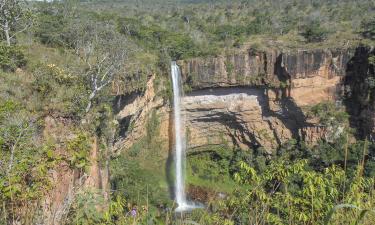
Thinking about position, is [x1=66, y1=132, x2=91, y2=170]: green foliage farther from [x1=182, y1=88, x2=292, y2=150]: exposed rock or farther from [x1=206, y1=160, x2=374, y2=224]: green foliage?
[x1=182, y1=88, x2=292, y2=150]: exposed rock

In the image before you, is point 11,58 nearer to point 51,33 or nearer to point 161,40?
point 51,33

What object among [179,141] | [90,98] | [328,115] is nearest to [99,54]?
[90,98]

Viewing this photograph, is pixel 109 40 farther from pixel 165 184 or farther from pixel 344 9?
pixel 344 9

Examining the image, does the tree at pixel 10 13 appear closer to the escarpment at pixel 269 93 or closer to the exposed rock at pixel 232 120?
the escarpment at pixel 269 93

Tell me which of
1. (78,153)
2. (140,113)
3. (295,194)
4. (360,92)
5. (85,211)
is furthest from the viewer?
(360,92)

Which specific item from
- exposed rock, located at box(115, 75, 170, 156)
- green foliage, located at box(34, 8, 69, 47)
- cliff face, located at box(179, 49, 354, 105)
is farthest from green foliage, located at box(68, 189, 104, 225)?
cliff face, located at box(179, 49, 354, 105)

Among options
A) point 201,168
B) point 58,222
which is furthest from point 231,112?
point 58,222

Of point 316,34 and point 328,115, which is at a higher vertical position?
point 316,34
